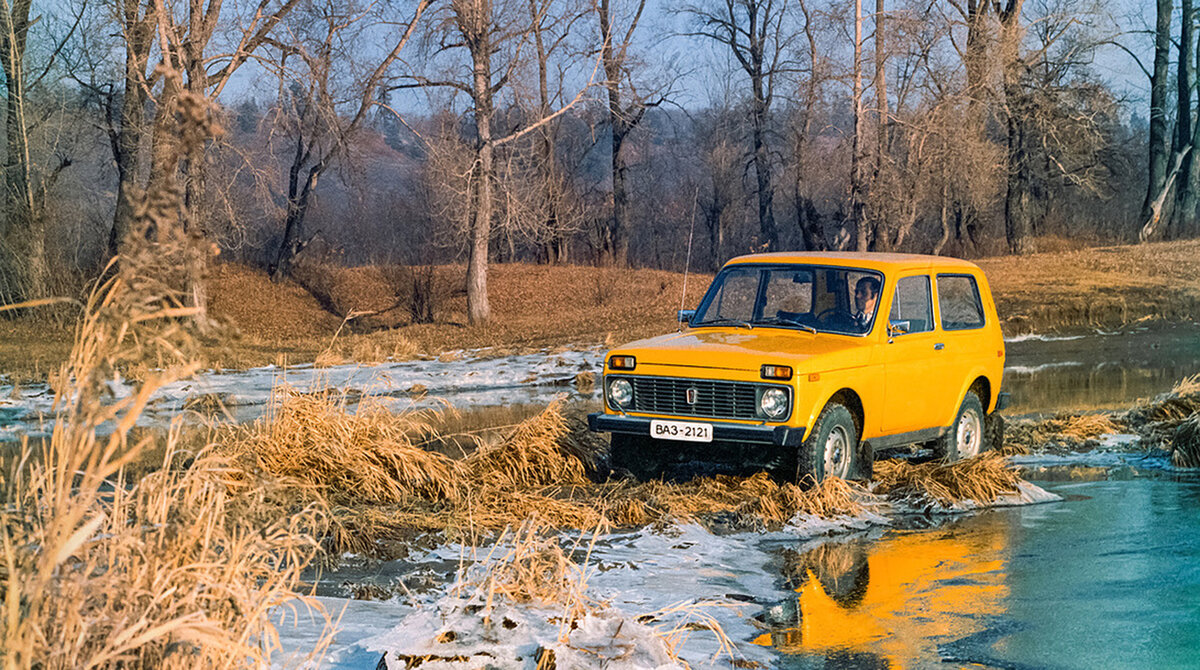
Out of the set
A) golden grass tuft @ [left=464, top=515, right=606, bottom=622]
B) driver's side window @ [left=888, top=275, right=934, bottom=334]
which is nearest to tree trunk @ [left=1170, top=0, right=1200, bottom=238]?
driver's side window @ [left=888, top=275, right=934, bottom=334]

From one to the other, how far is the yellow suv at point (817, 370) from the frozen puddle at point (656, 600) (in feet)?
2.62

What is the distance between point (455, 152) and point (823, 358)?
64.7 feet

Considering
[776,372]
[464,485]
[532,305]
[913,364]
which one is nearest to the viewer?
[776,372]

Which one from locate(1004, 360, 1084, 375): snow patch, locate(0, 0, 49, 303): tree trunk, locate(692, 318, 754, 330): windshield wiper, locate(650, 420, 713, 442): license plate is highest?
locate(0, 0, 49, 303): tree trunk

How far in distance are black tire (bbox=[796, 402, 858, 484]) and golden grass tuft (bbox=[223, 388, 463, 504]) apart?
2644 mm

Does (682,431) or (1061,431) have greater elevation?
(682,431)

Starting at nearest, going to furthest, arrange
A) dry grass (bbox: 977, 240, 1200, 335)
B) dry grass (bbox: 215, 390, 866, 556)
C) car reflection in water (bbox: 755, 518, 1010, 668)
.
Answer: car reflection in water (bbox: 755, 518, 1010, 668) → dry grass (bbox: 215, 390, 866, 556) → dry grass (bbox: 977, 240, 1200, 335)

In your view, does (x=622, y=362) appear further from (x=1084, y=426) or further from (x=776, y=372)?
(x=1084, y=426)

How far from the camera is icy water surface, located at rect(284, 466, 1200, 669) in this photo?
19.3 feet

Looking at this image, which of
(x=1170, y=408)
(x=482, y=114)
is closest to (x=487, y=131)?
(x=482, y=114)

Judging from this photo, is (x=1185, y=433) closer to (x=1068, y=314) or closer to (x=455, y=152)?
(x=1068, y=314)

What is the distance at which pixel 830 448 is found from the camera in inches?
382

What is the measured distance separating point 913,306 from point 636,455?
274 cm

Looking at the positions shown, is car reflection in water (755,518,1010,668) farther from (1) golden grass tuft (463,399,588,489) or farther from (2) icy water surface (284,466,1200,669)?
(1) golden grass tuft (463,399,588,489)
